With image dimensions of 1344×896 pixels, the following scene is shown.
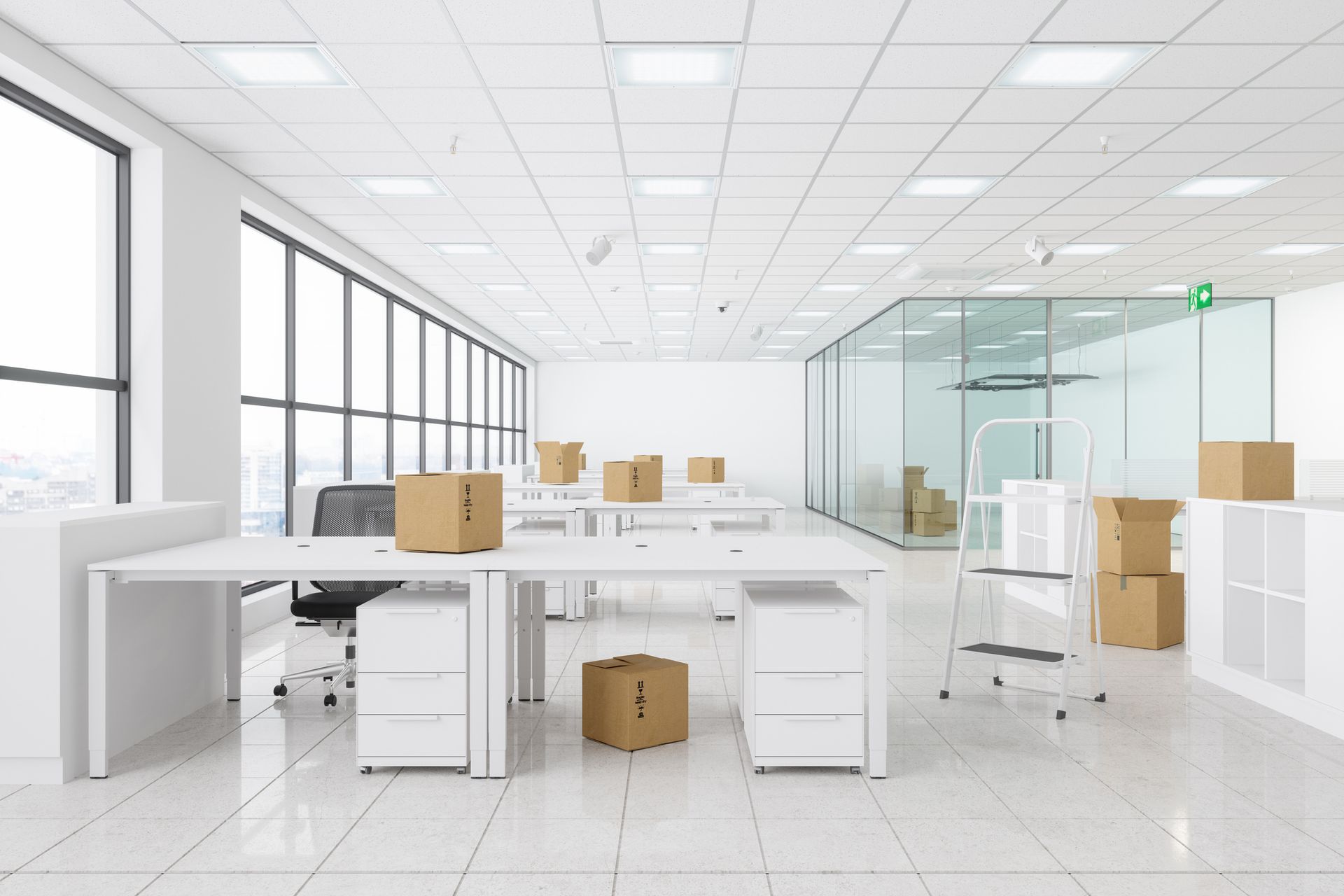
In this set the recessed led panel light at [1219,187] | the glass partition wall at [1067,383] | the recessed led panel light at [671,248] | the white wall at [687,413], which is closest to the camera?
the recessed led panel light at [1219,187]

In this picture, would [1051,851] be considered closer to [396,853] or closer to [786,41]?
[396,853]

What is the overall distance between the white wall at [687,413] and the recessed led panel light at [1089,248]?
28.0 feet

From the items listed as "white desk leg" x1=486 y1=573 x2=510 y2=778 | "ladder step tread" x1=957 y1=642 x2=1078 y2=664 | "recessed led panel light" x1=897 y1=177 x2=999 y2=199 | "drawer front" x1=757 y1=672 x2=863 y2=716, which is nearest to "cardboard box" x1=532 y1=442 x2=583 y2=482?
"recessed led panel light" x1=897 y1=177 x2=999 y2=199

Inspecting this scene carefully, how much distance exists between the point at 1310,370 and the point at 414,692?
402 inches

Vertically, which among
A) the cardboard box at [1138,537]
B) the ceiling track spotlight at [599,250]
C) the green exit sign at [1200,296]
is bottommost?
the cardboard box at [1138,537]

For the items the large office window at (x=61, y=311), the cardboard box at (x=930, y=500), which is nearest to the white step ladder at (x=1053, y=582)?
the large office window at (x=61, y=311)

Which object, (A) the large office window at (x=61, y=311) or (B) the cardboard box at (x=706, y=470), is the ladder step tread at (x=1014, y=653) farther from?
(B) the cardboard box at (x=706, y=470)

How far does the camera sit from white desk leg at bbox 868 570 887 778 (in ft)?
9.14

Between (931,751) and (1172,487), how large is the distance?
7121 millimetres

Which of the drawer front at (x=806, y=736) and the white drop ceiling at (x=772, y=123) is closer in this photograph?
the drawer front at (x=806, y=736)

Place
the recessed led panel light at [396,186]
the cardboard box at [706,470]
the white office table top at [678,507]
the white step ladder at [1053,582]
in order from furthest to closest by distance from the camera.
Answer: the cardboard box at [706,470] < the white office table top at [678,507] < the recessed led panel light at [396,186] < the white step ladder at [1053,582]

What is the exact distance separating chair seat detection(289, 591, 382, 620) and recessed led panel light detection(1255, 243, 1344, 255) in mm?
7631

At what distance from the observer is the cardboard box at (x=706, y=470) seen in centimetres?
833

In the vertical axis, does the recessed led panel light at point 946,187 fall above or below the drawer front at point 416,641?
above
